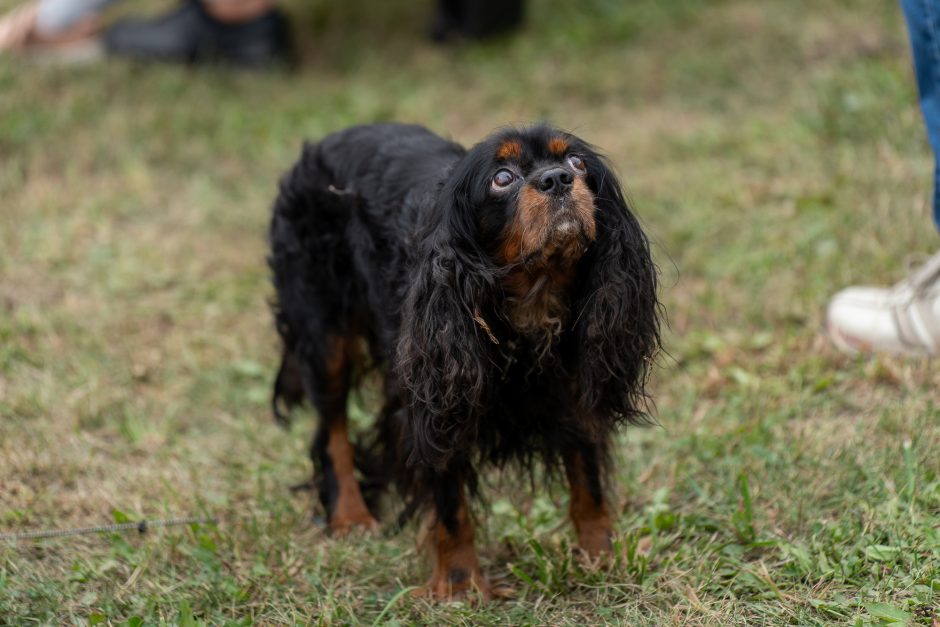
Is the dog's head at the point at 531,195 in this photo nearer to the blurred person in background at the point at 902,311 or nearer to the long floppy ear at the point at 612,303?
the long floppy ear at the point at 612,303

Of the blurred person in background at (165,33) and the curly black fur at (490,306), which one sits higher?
the blurred person in background at (165,33)

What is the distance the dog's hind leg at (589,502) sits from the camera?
3004 millimetres

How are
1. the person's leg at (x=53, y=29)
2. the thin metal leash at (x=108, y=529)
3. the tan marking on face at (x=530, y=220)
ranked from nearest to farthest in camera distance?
the tan marking on face at (x=530, y=220), the thin metal leash at (x=108, y=529), the person's leg at (x=53, y=29)

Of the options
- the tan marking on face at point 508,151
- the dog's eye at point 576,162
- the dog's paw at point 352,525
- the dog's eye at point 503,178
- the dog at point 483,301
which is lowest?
the dog's paw at point 352,525

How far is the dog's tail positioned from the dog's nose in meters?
1.39

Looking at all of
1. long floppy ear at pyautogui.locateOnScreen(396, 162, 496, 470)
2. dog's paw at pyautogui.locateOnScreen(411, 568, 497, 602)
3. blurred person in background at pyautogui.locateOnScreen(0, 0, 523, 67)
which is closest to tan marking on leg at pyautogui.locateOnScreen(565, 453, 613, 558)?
dog's paw at pyautogui.locateOnScreen(411, 568, 497, 602)

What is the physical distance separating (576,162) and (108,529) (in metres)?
1.75

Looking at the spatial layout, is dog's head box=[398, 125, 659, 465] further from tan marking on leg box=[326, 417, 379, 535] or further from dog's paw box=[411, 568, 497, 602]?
tan marking on leg box=[326, 417, 379, 535]

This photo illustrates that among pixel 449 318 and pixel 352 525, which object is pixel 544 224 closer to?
pixel 449 318

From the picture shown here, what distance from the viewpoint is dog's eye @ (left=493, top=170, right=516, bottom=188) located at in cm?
257

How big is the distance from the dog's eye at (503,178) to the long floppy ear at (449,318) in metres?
0.08

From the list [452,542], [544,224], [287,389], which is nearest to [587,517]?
[452,542]

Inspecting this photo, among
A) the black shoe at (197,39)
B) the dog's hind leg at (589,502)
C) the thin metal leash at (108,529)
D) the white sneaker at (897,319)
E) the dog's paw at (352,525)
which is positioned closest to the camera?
the dog's hind leg at (589,502)

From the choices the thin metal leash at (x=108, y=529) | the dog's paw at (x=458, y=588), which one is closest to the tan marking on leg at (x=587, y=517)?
the dog's paw at (x=458, y=588)
